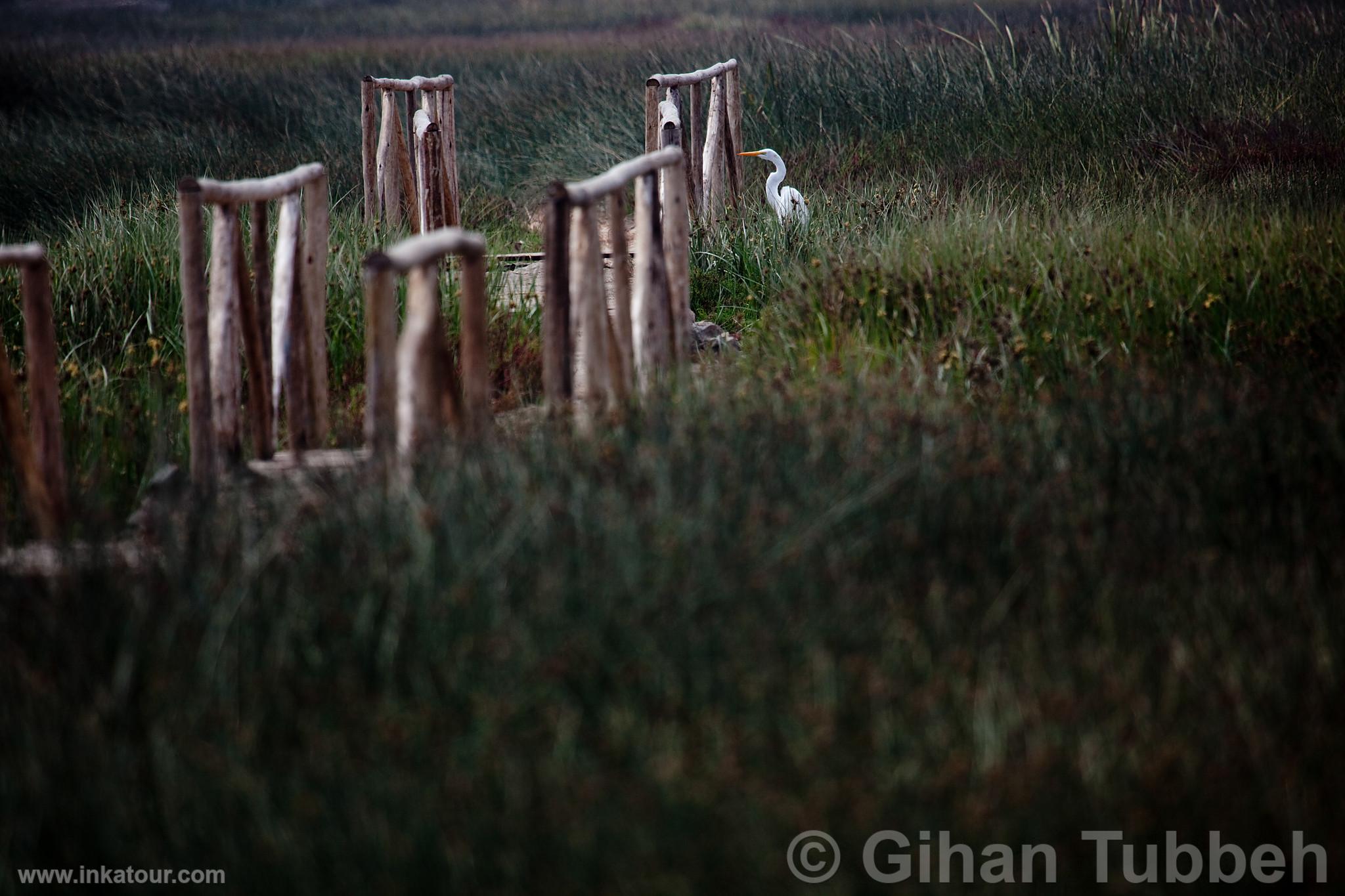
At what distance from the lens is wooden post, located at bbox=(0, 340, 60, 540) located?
3.24m

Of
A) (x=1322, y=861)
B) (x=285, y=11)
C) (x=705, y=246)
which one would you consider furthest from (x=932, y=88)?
(x=285, y=11)

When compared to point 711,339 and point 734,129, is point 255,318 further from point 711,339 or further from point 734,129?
point 734,129

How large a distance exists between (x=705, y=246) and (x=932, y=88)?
12.5 feet

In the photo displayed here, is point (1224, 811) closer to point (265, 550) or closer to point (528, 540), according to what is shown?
point (528, 540)

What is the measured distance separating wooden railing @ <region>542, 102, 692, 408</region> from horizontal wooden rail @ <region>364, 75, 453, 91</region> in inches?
153

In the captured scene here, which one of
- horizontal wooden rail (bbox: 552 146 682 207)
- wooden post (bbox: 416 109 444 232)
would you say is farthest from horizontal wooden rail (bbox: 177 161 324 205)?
wooden post (bbox: 416 109 444 232)

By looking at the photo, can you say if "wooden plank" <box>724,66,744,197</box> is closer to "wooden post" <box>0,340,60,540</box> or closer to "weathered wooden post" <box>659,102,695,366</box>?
"weathered wooden post" <box>659,102,695,366</box>

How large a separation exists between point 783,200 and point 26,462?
5.22m

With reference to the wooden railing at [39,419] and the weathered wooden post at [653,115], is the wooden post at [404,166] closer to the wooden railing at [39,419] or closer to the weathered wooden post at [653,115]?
the weathered wooden post at [653,115]

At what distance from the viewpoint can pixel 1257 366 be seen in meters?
4.32

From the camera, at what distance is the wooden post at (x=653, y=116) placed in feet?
26.1

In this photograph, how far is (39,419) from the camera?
10.8ft

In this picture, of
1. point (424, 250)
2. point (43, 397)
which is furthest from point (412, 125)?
point (424, 250)

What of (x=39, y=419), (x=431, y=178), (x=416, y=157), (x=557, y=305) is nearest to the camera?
(x=39, y=419)
